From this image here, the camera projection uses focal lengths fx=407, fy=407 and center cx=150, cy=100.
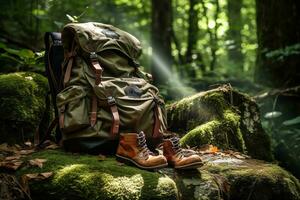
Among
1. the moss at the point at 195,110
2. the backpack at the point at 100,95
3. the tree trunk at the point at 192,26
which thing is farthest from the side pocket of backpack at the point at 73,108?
the tree trunk at the point at 192,26

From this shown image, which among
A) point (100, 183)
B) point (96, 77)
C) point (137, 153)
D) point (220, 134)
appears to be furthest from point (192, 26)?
point (100, 183)

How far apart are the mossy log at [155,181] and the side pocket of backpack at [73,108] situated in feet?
0.83

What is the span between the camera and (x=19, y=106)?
418 cm

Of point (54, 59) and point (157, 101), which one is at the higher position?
point (54, 59)

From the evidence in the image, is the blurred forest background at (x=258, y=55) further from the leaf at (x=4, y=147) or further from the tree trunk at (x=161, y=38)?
the leaf at (x=4, y=147)

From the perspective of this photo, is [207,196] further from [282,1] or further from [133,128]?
[282,1]

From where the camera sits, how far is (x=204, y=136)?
443 centimetres

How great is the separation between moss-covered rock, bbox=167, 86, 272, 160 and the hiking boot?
1118mm

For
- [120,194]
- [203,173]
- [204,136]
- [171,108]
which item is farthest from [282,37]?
[120,194]

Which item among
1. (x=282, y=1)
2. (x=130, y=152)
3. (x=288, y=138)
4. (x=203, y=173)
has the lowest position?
(x=288, y=138)

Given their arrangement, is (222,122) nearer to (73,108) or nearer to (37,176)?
(73,108)

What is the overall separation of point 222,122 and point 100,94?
1.72 metres

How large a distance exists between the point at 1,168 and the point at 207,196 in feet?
5.15

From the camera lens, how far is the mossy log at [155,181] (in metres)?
2.77
